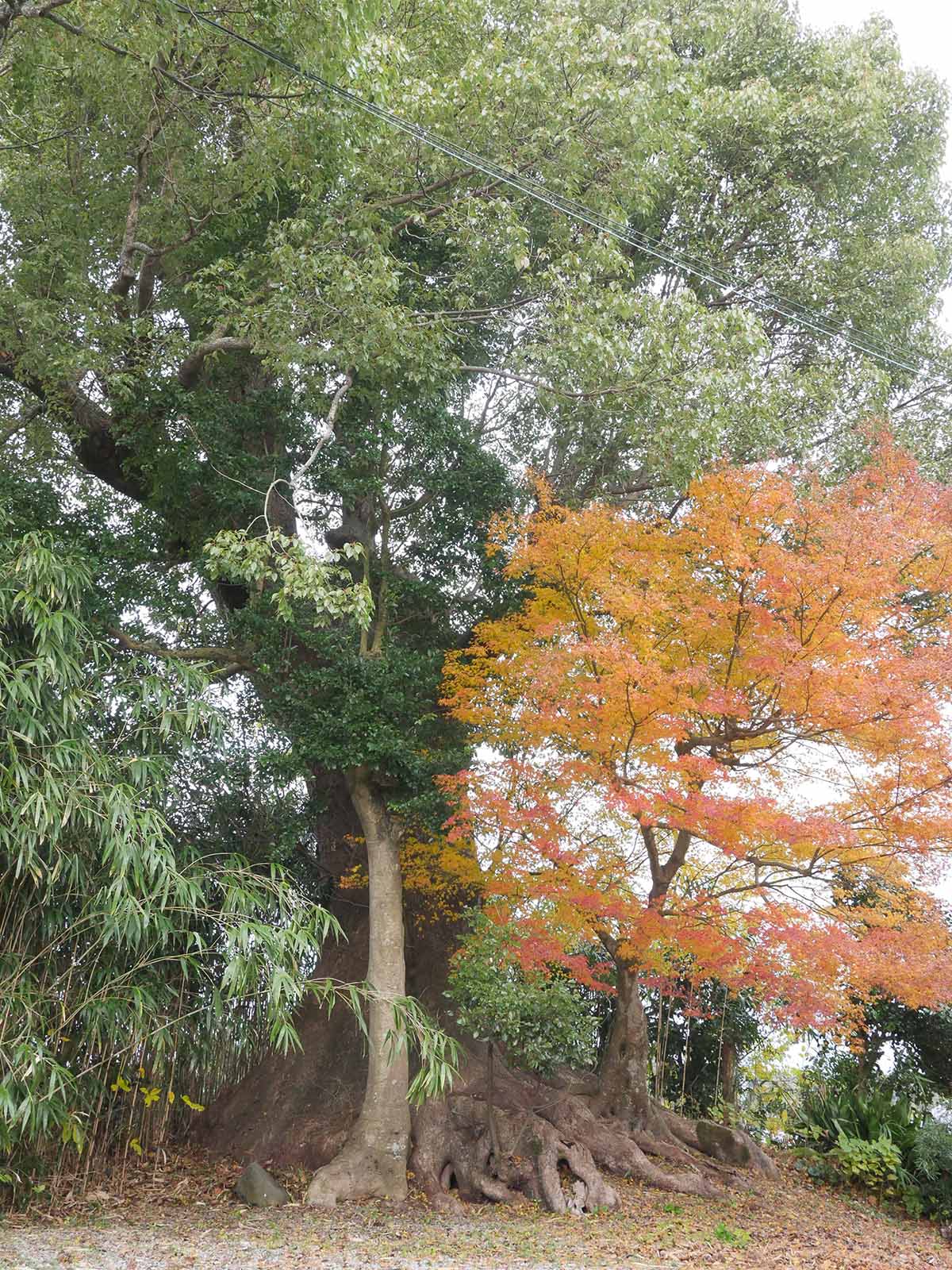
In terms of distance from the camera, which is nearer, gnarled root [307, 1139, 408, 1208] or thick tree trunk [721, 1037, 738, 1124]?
gnarled root [307, 1139, 408, 1208]

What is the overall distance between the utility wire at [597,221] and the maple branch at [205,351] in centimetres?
210

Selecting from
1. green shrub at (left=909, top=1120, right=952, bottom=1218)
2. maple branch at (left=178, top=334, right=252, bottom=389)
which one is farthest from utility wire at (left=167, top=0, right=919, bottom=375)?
green shrub at (left=909, top=1120, right=952, bottom=1218)

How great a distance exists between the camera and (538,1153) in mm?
7523

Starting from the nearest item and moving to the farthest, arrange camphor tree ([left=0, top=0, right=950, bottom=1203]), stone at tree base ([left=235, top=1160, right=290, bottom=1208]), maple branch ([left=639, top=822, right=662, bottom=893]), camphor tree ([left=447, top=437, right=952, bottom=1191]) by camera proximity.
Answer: camphor tree ([left=447, top=437, right=952, bottom=1191]), stone at tree base ([left=235, top=1160, right=290, bottom=1208]), camphor tree ([left=0, top=0, right=950, bottom=1203]), maple branch ([left=639, top=822, right=662, bottom=893])

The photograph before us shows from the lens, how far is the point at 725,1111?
9.73 meters

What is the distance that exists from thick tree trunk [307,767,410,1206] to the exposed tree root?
306 millimetres

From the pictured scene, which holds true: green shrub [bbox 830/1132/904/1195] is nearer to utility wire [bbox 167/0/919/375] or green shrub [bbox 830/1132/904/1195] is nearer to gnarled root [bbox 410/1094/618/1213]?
gnarled root [bbox 410/1094/618/1213]

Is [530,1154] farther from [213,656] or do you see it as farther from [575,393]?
[575,393]

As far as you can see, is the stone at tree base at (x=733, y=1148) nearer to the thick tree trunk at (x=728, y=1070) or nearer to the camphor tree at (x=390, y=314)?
the thick tree trunk at (x=728, y=1070)

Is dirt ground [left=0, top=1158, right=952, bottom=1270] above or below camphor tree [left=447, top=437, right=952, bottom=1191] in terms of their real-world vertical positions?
below

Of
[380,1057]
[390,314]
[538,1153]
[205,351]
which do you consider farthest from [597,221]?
[538,1153]

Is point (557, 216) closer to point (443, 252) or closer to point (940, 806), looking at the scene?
point (443, 252)

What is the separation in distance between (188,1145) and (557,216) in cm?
882

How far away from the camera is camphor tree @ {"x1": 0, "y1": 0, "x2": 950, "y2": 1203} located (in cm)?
751
